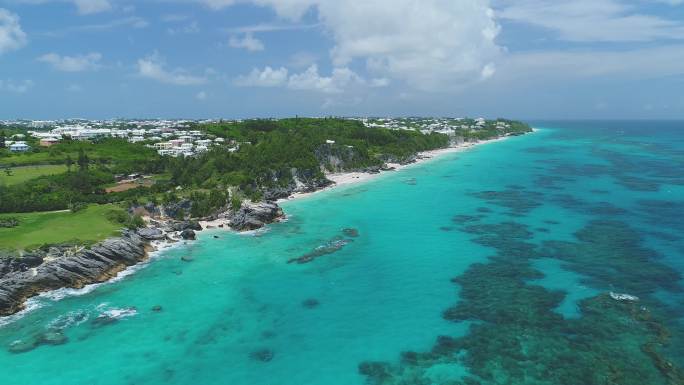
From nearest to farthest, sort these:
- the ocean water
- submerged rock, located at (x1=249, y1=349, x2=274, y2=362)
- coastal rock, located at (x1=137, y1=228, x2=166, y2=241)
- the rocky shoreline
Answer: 1. the ocean water
2. submerged rock, located at (x1=249, y1=349, x2=274, y2=362)
3. the rocky shoreline
4. coastal rock, located at (x1=137, y1=228, x2=166, y2=241)

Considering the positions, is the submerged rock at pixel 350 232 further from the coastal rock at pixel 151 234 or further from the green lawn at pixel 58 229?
the green lawn at pixel 58 229

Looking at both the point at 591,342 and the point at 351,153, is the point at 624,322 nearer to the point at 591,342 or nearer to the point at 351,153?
the point at 591,342

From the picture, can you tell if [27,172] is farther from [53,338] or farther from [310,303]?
[310,303]

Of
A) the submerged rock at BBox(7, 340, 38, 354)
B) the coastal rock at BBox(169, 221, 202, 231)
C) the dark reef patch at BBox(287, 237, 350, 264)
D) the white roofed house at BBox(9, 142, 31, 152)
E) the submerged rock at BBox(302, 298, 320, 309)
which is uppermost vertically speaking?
the white roofed house at BBox(9, 142, 31, 152)

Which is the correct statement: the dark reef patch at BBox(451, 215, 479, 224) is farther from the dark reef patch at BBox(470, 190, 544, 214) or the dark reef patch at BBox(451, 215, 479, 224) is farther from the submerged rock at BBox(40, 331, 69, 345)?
the submerged rock at BBox(40, 331, 69, 345)

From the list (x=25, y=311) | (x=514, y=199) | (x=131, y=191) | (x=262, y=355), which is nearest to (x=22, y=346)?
(x=25, y=311)

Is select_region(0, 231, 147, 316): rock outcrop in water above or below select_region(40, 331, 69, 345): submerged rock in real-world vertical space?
above

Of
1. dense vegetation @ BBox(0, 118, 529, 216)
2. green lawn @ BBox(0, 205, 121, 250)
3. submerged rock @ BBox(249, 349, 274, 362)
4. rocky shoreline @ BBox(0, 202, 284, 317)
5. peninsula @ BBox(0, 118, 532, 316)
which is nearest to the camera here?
submerged rock @ BBox(249, 349, 274, 362)

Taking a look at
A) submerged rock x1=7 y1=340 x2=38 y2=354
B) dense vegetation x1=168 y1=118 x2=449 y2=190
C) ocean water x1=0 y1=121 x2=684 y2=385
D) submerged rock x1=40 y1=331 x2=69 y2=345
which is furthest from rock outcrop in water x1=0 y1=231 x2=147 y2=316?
dense vegetation x1=168 y1=118 x2=449 y2=190
